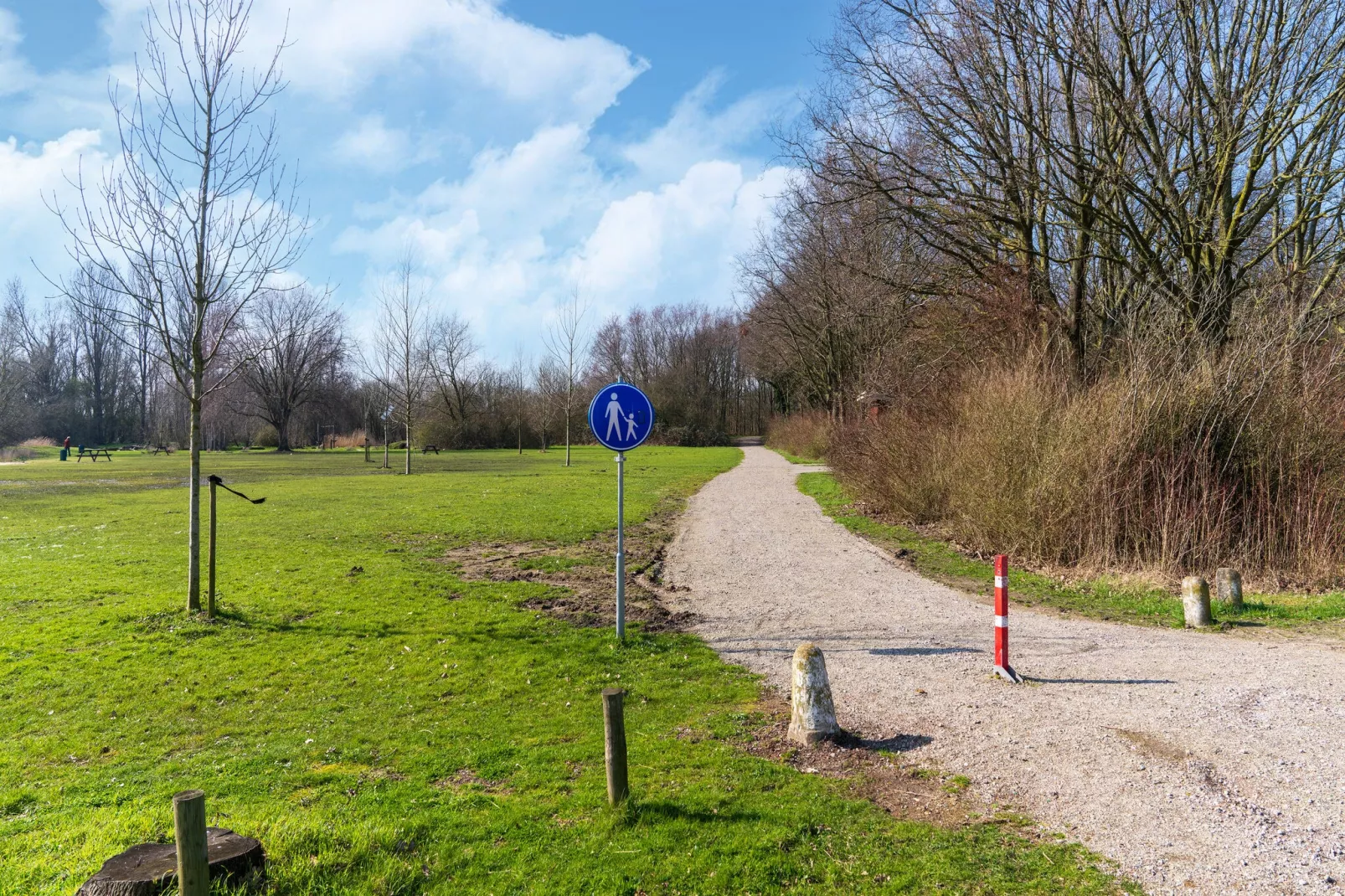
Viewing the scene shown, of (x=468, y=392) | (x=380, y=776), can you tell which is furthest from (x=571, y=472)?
(x=468, y=392)

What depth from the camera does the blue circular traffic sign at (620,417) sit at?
798cm

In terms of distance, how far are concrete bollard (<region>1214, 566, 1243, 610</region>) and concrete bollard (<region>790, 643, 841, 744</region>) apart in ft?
20.6

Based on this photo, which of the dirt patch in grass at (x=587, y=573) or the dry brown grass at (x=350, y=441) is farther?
the dry brown grass at (x=350, y=441)

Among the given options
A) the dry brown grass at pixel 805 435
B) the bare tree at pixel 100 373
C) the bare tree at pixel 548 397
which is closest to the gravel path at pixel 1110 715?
the dry brown grass at pixel 805 435

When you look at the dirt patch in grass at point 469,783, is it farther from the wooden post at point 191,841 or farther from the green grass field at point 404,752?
the wooden post at point 191,841

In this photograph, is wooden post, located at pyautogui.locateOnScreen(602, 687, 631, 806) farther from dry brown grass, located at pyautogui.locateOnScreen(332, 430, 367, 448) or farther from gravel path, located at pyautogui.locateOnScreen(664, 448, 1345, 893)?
dry brown grass, located at pyautogui.locateOnScreen(332, 430, 367, 448)

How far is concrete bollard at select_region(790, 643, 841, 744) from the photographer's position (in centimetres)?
521

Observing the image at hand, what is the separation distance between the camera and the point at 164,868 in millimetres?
3219

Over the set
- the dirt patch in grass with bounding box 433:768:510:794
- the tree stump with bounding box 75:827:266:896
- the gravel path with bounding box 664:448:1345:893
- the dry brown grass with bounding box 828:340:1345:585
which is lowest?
the dirt patch in grass with bounding box 433:768:510:794

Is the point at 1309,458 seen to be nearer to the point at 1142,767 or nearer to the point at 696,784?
the point at 1142,767

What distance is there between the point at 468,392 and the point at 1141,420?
208 feet

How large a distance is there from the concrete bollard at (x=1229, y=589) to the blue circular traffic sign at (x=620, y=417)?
6925mm

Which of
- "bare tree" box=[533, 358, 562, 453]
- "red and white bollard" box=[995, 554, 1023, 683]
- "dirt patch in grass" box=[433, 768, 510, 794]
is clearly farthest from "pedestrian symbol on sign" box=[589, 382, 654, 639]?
"bare tree" box=[533, 358, 562, 453]

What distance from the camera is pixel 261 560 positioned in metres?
12.2
